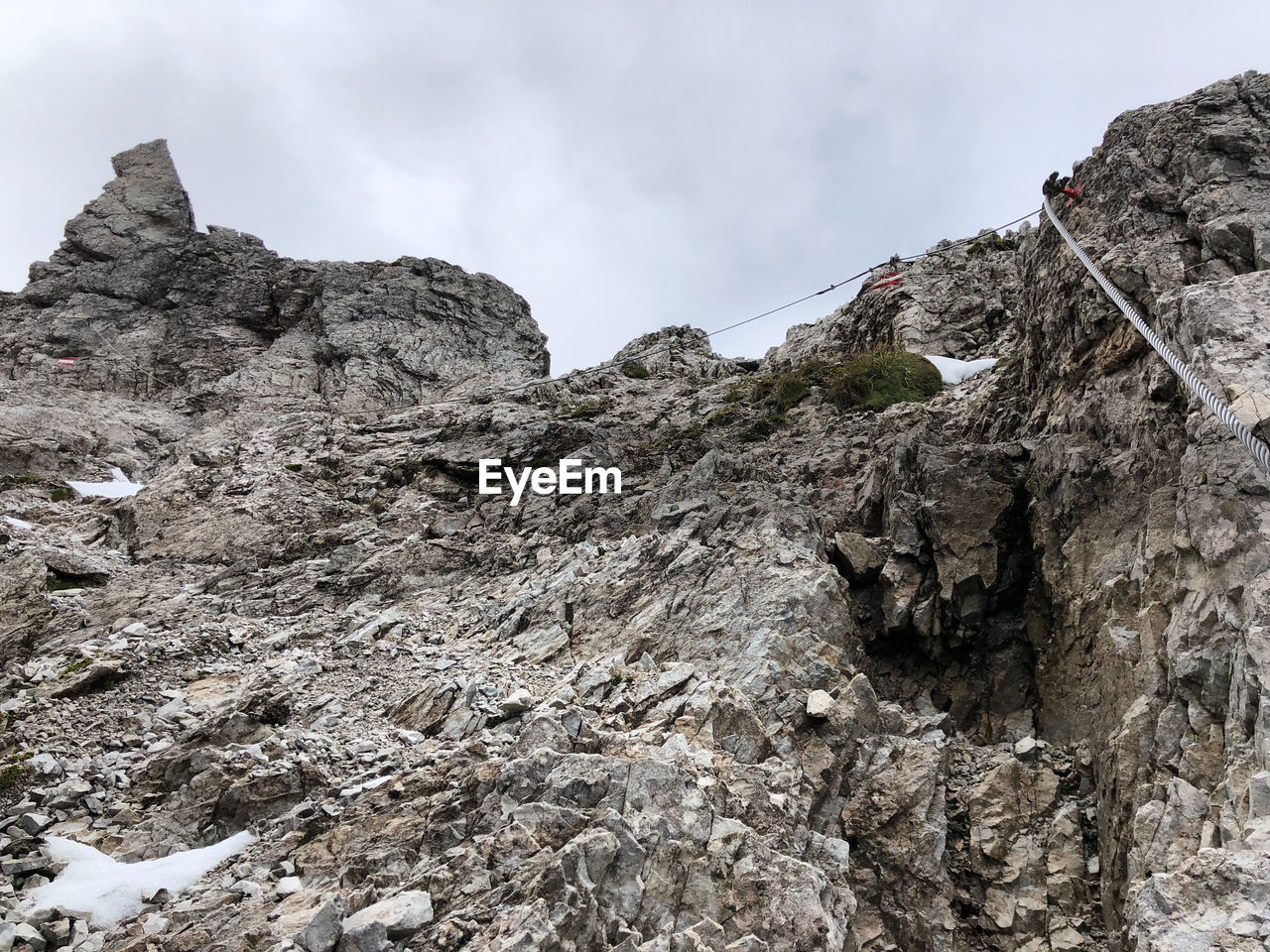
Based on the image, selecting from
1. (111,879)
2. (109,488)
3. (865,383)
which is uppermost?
(865,383)

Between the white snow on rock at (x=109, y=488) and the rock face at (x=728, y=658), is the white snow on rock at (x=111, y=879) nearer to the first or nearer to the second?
the rock face at (x=728, y=658)

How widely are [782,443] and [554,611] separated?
1011 centimetres

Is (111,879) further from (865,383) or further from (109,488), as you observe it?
(865,383)

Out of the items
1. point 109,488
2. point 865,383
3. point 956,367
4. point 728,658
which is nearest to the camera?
point 728,658

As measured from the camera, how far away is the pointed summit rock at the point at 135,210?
36156 millimetres

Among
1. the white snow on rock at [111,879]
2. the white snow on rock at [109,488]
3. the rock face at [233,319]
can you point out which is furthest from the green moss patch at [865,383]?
the white snow on rock at [109,488]

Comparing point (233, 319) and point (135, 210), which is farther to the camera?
point (135, 210)

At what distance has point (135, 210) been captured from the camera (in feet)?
125

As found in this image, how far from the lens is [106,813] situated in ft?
32.8

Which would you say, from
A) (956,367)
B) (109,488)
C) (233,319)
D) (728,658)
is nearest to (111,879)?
(728,658)

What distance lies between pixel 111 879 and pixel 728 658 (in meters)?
8.53

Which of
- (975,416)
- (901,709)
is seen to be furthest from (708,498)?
(975,416)

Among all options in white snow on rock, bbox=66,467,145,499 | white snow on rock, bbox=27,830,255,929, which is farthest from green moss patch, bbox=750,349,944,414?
white snow on rock, bbox=66,467,145,499

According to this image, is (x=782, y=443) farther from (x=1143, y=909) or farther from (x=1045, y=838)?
(x=1143, y=909)
